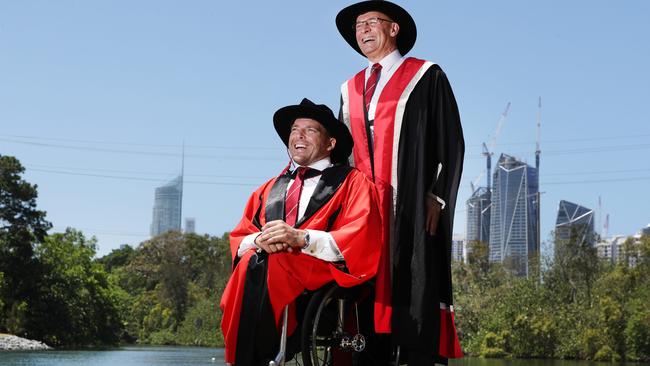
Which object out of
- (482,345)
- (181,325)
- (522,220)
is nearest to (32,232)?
(181,325)

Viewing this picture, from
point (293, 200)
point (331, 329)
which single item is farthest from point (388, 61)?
point (331, 329)

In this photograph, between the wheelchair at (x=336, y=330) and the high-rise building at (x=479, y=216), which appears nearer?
the wheelchair at (x=336, y=330)

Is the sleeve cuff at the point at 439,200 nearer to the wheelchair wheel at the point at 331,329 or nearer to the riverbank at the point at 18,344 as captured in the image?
the wheelchair wheel at the point at 331,329

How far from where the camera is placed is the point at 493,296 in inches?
1407

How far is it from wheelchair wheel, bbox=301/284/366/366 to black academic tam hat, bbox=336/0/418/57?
1.21 m

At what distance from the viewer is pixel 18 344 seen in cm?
3438

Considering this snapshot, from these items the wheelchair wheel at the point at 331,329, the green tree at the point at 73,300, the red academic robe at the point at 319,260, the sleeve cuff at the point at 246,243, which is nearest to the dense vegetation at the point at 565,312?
the green tree at the point at 73,300

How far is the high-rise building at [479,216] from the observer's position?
127 metres

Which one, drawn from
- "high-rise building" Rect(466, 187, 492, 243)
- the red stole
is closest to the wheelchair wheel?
the red stole

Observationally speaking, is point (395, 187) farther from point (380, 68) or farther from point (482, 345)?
point (482, 345)

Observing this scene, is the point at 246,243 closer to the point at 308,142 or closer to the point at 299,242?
the point at 299,242

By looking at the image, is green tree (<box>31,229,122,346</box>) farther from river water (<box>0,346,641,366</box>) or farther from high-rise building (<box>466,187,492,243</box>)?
high-rise building (<box>466,187,492,243</box>)

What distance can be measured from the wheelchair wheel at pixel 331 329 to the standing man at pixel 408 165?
12 cm

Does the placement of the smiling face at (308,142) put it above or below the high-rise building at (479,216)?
below
